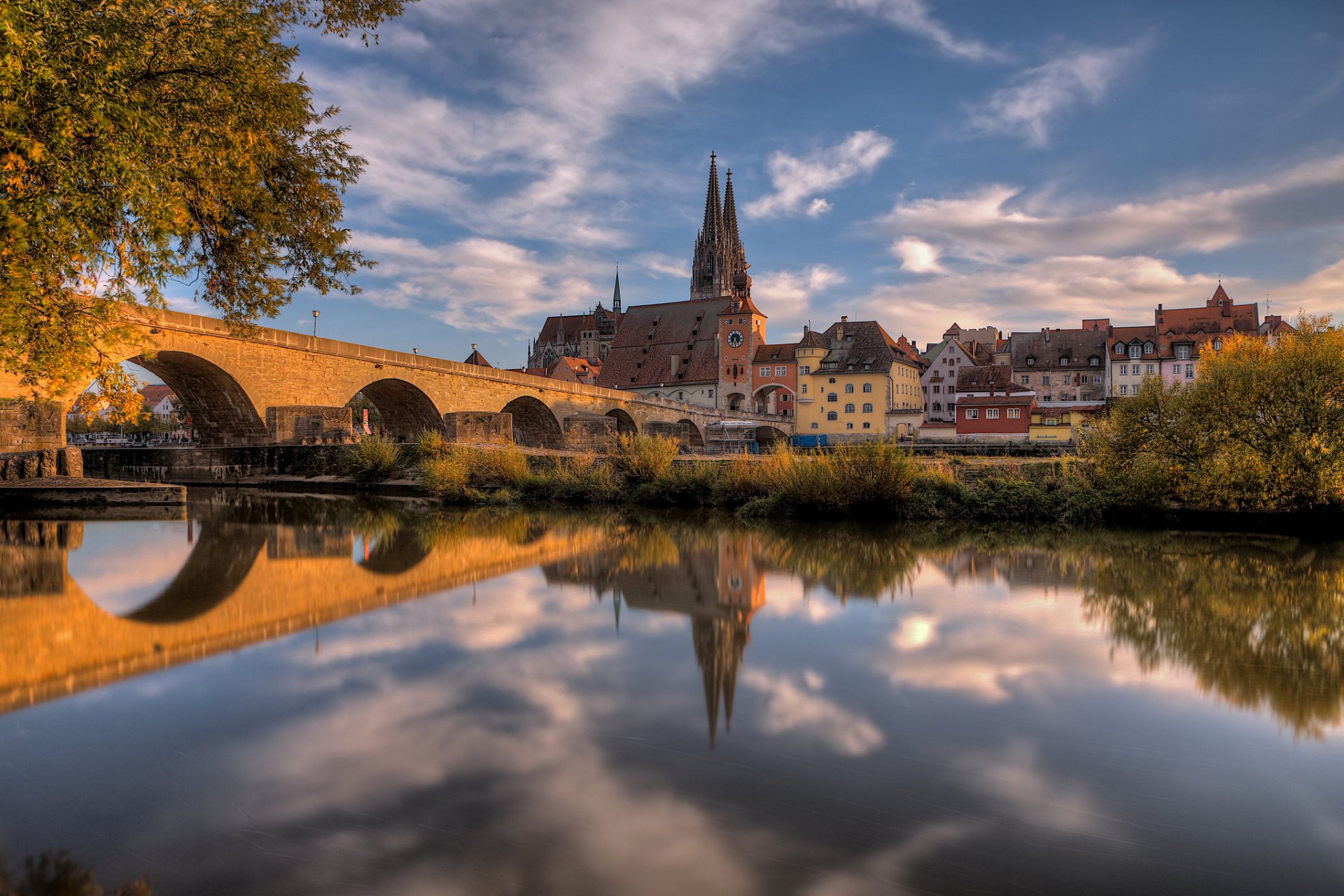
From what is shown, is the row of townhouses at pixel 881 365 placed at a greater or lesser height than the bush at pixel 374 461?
greater

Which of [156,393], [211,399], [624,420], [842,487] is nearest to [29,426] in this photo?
[211,399]

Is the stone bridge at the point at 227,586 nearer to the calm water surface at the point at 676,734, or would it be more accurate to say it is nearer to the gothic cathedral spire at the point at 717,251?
the calm water surface at the point at 676,734

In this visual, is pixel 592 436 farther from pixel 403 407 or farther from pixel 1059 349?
pixel 1059 349

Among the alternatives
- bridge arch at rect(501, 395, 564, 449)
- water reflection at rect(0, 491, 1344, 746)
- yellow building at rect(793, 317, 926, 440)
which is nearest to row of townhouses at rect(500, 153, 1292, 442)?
yellow building at rect(793, 317, 926, 440)

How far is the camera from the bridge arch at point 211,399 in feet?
75.5

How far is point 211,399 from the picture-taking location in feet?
81.4

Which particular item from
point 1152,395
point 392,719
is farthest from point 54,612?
point 1152,395

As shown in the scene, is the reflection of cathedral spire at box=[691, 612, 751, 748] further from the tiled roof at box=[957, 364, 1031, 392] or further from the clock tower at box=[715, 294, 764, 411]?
the clock tower at box=[715, 294, 764, 411]

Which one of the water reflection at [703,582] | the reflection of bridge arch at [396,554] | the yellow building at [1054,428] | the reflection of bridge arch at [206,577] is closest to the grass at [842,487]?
the water reflection at [703,582]

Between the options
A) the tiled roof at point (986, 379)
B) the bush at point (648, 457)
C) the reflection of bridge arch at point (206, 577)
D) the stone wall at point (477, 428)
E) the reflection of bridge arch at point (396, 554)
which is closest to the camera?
the reflection of bridge arch at point (206, 577)

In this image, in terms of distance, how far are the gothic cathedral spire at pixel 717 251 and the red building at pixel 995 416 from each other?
2347 inches

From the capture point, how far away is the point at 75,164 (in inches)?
215

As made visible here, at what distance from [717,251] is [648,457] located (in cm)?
9447

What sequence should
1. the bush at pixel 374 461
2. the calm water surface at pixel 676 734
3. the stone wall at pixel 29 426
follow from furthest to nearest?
the bush at pixel 374 461, the stone wall at pixel 29 426, the calm water surface at pixel 676 734
